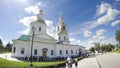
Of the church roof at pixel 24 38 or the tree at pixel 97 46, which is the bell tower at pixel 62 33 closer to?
the church roof at pixel 24 38

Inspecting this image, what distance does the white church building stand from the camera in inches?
1444

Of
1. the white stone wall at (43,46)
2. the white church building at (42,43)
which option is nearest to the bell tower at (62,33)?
the white church building at (42,43)

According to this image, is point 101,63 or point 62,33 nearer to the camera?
point 101,63

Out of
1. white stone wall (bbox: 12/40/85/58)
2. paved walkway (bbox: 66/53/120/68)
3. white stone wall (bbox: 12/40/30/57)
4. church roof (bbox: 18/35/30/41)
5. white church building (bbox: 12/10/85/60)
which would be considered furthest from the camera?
church roof (bbox: 18/35/30/41)

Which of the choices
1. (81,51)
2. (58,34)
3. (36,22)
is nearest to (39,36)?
(36,22)

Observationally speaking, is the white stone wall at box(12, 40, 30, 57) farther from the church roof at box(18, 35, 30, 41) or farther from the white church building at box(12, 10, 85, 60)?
the church roof at box(18, 35, 30, 41)

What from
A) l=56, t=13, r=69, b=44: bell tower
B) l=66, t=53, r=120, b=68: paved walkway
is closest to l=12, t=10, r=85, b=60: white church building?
l=56, t=13, r=69, b=44: bell tower

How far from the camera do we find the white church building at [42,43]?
3669 cm

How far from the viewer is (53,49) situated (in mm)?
45250

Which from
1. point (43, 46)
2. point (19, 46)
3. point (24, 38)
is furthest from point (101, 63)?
point (24, 38)

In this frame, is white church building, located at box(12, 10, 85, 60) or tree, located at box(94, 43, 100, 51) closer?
white church building, located at box(12, 10, 85, 60)

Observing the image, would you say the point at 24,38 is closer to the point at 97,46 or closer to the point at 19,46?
the point at 19,46

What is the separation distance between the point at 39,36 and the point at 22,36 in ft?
17.4

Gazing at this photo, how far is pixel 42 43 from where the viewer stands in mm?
41438
